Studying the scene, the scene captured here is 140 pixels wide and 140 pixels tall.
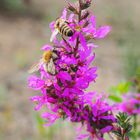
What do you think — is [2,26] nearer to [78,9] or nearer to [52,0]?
[52,0]

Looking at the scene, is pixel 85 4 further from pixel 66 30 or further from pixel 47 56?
pixel 47 56

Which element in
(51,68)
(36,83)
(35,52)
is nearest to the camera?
(51,68)

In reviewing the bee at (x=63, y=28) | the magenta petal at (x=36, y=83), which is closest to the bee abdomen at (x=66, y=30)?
the bee at (x=63, y=28)

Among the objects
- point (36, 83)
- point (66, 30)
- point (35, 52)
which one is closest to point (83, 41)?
point (66, 30)

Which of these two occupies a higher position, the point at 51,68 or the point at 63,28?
the point at 63,28

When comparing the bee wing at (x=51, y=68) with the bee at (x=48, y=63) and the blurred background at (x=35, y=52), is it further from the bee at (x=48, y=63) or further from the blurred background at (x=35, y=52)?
the blurred background at (x=35, y=52)

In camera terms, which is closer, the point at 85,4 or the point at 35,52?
the point at 85,4

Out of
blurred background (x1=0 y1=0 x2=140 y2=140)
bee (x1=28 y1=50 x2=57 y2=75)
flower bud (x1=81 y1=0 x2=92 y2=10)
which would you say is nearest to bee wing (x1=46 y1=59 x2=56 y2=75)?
bee (x1=28 y1=50 x2=57 y2=75)
